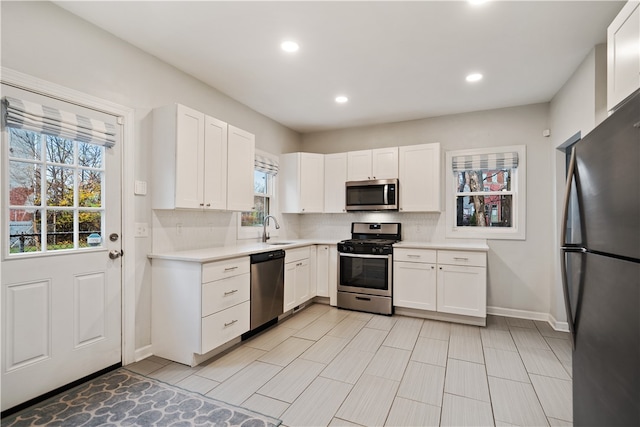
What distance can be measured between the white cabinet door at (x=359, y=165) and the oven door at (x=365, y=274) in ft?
3.81

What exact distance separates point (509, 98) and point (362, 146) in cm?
198

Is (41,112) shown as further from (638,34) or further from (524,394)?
(524,394)

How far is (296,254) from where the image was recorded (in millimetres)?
3838

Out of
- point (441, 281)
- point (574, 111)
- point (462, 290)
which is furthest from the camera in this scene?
point (441, 281)

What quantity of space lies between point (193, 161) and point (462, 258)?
3.06 m

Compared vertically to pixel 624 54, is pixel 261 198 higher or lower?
lower

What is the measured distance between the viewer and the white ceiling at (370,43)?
6.90ft

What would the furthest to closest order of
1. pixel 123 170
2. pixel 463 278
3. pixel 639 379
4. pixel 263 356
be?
pixel 463 278 → pixel 263 356 → pixel 123 170 → pixel 639 379

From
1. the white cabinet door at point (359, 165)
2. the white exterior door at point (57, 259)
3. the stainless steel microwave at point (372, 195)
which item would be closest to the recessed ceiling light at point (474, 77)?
the stainless steel microwave at point (372, 195)

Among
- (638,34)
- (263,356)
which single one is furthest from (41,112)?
(638,34)

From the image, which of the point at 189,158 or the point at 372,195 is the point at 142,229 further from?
the point at 372,195

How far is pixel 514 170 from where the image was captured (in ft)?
12.9

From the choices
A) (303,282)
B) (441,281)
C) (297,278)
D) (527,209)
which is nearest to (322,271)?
(303,282)

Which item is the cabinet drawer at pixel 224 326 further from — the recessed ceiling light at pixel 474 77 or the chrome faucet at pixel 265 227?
the recessed ceiling light at pixel 474 77
